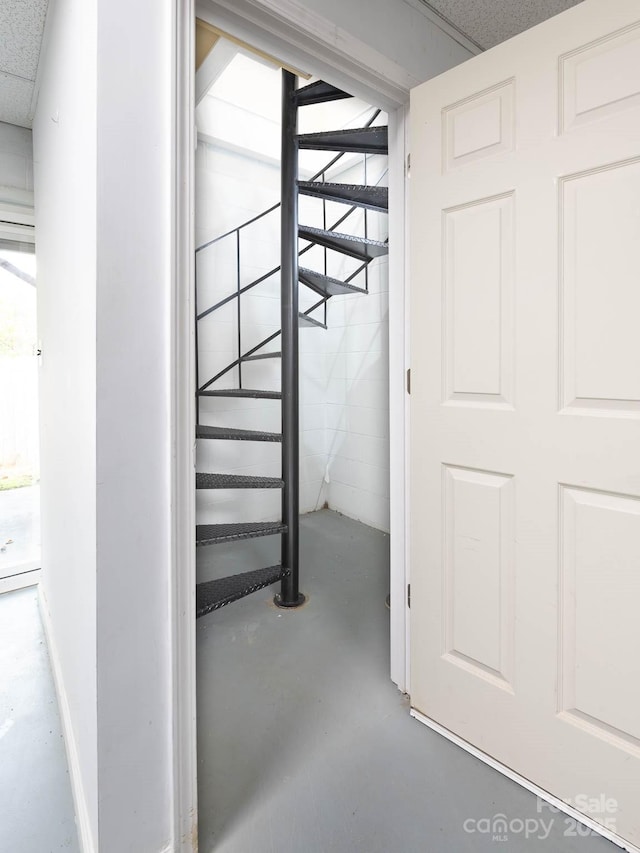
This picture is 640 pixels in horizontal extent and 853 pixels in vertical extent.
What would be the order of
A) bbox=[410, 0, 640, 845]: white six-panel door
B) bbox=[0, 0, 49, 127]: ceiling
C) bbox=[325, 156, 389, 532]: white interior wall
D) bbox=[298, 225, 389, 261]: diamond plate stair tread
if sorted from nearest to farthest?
bbox=[410, 0, 640, 845]: white six-panel door, bbox=[0, 0, 49, 127]: ceiling, bbox=[298, 225, 389, 261]: diamond plate stair tread, bbox=[325, 156, 389, 532]: white interior wall

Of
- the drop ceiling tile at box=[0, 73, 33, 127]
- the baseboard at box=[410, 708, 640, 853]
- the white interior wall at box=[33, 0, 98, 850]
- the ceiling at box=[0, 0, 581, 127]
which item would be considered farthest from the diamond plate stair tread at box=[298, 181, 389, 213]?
the baseboard at box=[410, 708, 640, 853]

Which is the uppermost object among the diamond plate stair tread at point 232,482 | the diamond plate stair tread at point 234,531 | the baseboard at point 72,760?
the diamond plate stair tread at point 232,482

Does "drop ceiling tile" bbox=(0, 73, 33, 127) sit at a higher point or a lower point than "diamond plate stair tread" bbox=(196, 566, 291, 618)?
higher

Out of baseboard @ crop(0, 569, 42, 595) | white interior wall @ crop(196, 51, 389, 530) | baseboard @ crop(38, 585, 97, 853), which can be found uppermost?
white interior wall @ crop(196, 51, 389, 530)

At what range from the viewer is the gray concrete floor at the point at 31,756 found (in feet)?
3.98

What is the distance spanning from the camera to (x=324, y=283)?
278 centimetres

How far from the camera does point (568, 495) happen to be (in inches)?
47.8

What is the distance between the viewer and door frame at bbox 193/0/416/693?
1200 millimetres

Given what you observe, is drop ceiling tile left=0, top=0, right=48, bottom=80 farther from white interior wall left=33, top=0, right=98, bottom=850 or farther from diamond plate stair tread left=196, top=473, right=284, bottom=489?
diamond plate stair tread left=196, top=473, right=284, bottom=489

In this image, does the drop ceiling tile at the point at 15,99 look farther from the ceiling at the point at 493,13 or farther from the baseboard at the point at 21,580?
the baseboard at the point at 21,580

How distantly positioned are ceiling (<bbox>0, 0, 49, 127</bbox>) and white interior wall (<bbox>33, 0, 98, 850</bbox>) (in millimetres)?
107

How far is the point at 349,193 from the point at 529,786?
246 cm

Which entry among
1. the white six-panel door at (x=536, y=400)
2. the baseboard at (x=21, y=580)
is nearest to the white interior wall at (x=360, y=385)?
the white six-panel door at (x=536, y=400)

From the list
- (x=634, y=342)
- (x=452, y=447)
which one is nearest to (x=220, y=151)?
(x=452, y=447)
